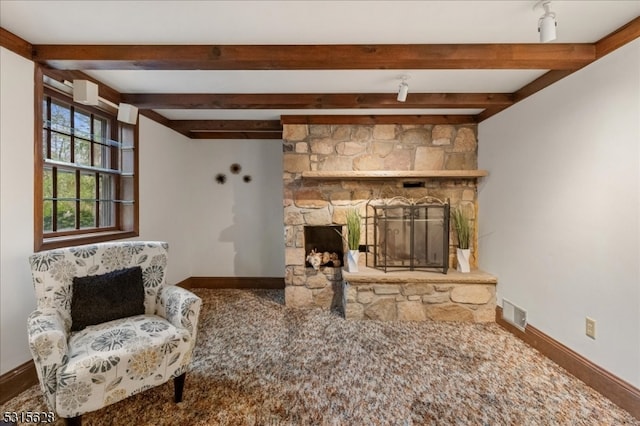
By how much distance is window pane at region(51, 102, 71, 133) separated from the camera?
2230 millimetres

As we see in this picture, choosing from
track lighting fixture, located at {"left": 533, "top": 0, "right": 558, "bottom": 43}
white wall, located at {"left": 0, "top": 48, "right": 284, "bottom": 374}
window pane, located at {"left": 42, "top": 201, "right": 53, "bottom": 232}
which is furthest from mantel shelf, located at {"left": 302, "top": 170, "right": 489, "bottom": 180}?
window pane, located at {"left": 42, "top": 201, "right": 53, "bottom": 232}

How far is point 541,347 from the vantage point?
231 centimetres

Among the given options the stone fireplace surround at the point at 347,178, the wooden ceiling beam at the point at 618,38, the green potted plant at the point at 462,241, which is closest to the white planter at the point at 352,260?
the stone fireplace surround at the point at 347,178

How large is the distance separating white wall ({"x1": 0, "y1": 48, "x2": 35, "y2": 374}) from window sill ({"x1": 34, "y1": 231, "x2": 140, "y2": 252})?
11cm

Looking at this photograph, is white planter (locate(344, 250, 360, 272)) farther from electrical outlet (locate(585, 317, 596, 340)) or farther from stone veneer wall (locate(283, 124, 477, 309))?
electrical outlet (locate(585, 317, 596, 340))

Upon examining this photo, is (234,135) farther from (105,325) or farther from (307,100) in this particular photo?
(105,325)

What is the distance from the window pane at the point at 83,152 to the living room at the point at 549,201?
1.56 ft

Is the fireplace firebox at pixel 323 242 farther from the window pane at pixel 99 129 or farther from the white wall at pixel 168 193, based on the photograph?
the window pane at pixel 99 129

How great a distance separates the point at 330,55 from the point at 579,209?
204 cm

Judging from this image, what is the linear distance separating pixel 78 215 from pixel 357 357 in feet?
8.73

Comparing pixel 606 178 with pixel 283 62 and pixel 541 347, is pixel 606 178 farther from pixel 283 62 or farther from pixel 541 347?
pixel 283 62

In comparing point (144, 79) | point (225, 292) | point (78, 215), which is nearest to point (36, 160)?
point (78, 215)

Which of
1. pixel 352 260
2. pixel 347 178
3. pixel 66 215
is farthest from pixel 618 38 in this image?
pixel 66 215

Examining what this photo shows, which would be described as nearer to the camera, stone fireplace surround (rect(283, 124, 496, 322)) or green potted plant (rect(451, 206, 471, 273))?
green potted plant (rect(451, 206, 471, 273))
